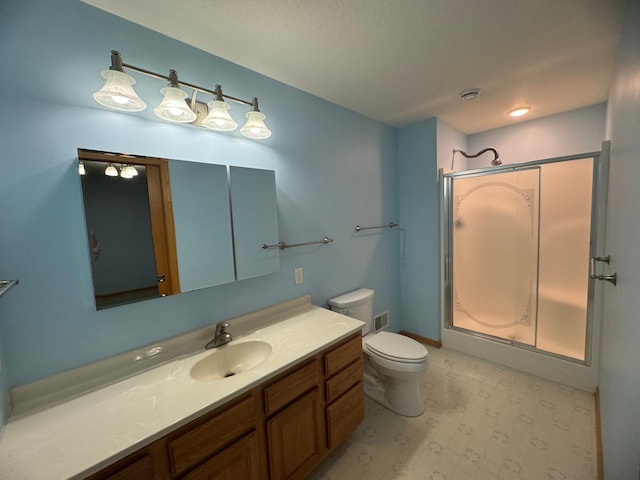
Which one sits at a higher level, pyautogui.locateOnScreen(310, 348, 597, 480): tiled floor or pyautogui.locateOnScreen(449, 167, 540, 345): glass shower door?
pyautogui.locateOnScreen(449, 167, 540, 345): glass shower door

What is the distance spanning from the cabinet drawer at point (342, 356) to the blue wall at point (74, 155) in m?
0.56

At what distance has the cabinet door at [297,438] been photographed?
1171 mm

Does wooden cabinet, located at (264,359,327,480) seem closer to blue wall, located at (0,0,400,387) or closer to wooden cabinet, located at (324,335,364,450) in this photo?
wooden cabinet, located at (324,335,364,450)

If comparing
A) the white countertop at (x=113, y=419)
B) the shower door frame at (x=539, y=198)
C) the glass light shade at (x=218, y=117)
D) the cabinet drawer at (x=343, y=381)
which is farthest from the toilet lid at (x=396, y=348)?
the glass light shade at (x=218, y=117)

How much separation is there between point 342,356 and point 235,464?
68cm

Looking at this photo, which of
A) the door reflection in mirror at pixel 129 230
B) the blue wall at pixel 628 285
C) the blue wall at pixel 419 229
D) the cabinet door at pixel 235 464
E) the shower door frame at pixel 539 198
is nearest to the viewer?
the blue wall at pixel 628 285

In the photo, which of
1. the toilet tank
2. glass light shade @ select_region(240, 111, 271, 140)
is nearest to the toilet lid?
the toilet tank

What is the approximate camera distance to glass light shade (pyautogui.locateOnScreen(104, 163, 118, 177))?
1.13 m

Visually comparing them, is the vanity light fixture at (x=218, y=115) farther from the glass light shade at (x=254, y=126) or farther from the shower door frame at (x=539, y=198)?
the shower door frame at (x=539, y=198)

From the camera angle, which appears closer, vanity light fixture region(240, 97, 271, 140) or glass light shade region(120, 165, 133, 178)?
glass light shade region(120, 165, 133, 178)

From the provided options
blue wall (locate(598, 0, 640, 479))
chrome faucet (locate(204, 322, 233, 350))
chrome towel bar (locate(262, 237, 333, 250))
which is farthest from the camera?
chrome towel bar (locate(262, 237, 333, 250))

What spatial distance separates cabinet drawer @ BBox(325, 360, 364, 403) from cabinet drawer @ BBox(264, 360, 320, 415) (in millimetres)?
119

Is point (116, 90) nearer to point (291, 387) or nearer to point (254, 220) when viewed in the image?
→ point (254, 220)

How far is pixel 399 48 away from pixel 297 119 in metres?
0.76
